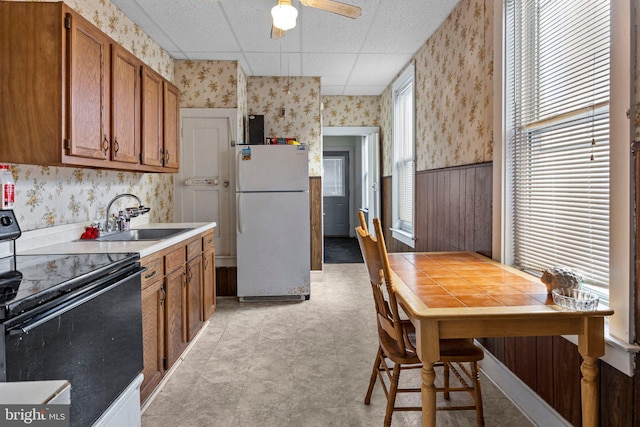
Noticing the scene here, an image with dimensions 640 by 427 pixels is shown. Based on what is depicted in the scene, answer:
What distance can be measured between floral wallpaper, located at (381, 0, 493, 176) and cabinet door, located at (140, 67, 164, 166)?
2245 mm

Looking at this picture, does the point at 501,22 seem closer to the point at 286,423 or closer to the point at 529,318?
the point at 529,318

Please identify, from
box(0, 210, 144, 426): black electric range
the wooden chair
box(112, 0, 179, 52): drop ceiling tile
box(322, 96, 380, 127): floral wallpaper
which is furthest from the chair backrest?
box(322, 96, 380, 127): floral wallpaper

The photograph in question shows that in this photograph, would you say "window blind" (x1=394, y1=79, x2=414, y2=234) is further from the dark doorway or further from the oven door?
the oven door

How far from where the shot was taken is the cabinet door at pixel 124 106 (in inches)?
90.6

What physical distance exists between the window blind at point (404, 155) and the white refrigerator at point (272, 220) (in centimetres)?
126

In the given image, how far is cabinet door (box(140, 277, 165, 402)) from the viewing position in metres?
2.04

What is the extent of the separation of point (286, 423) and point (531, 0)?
2.54m

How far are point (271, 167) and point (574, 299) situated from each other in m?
3.07

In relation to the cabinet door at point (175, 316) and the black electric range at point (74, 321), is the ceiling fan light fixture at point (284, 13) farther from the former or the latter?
the cabinet door at point (175, 316)

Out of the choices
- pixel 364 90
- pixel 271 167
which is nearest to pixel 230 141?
pixel 271 167

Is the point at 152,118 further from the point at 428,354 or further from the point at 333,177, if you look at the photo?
the point at 333,177

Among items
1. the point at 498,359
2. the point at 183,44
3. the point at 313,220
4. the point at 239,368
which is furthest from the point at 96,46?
the point at 313,220

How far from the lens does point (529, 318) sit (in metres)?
1.35

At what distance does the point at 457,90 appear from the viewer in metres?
2.98
